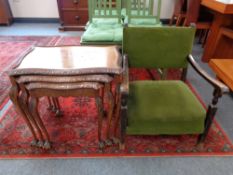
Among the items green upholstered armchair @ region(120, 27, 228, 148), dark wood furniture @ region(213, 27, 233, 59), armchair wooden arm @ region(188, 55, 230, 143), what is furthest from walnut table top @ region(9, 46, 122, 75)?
dark wood furniture @ region(213, 27, 233, 59)

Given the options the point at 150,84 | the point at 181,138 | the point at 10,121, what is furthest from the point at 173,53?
the point at 10,121

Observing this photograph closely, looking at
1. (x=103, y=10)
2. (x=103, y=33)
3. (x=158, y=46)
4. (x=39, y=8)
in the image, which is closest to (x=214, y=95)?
(x=158, y=46)

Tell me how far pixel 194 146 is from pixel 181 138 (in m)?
0.11

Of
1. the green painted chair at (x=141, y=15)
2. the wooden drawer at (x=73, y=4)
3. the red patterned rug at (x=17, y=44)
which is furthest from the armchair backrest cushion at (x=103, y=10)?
the wooden drawer at (x=73, y=4)

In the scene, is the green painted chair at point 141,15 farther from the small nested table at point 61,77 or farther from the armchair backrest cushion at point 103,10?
the small nested table at point 61,77

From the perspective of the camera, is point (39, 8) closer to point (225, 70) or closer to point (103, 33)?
point (103, 33)

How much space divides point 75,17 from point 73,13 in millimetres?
84

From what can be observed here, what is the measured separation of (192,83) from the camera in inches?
88.0

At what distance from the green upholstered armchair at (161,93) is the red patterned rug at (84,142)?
13 cm

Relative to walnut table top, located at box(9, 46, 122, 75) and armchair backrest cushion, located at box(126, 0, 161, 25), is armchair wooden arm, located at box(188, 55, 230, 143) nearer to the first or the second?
walnut table top, located at box(9, 46, 122, 75)

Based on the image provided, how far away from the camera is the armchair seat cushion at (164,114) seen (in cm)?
121

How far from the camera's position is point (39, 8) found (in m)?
4.12

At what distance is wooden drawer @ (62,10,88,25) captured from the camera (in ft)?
12.0

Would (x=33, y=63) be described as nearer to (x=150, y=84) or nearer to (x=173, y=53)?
(x=150, y=84)
